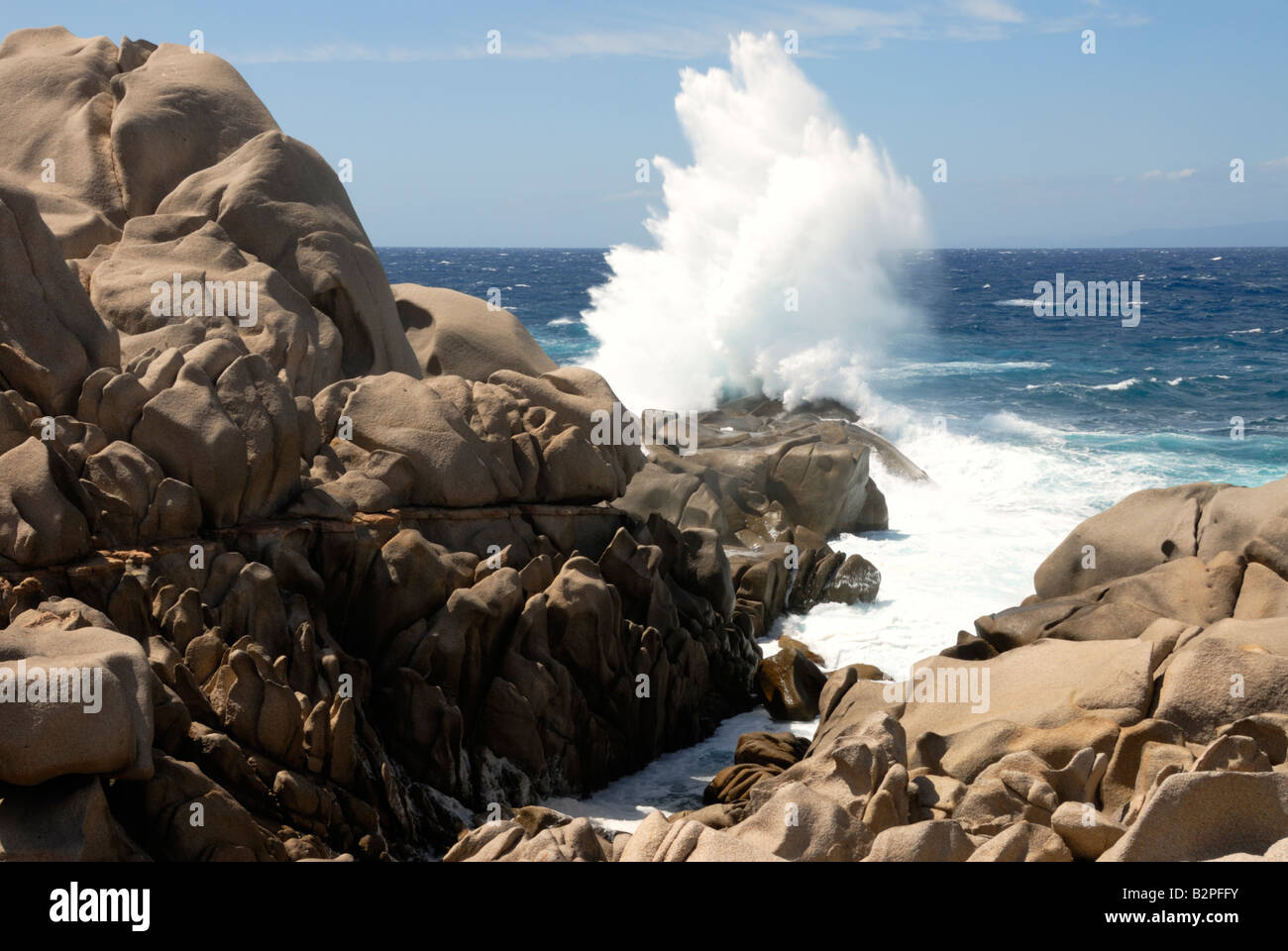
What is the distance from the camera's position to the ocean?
1731 centimetres

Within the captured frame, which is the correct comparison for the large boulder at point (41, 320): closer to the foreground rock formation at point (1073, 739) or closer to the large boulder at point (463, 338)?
the foreground rock formation at point (1073, 739)

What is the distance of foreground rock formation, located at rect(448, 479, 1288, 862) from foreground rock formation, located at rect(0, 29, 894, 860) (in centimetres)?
182

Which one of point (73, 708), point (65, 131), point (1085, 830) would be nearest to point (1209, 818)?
point (1085, 830)

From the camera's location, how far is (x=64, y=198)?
15820mm

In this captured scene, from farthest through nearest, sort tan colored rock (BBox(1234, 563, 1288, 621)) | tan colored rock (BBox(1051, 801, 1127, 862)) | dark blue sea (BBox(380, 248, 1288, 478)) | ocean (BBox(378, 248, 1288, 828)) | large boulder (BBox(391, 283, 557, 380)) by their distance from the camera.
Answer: dark blue sea (BBox(380, 248, 1288, 478)), large boulder (BBox(391, 283, 557, 380)), ocean (BBox(378, 248, 1288, 828)), tan colored rock (BBox(1234, 563, 1288, 621)), tan colored rock (BBox(1051, 801, 1127, 862))

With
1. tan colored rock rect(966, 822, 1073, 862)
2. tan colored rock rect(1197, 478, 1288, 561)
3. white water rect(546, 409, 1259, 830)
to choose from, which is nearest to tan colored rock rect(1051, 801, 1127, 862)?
tan colored rock rect(966, 822, 1073, 862)

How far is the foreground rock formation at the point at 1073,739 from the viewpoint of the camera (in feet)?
23.9

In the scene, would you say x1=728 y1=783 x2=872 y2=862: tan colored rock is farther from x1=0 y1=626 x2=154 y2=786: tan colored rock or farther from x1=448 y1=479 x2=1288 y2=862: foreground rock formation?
x1=0 y1=626 x2=154 y2=786: tan colored rock

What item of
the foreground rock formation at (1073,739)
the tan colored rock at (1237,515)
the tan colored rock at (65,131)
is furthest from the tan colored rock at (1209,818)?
the tan colored rock at (65,131)

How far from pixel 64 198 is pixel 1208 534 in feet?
48.1

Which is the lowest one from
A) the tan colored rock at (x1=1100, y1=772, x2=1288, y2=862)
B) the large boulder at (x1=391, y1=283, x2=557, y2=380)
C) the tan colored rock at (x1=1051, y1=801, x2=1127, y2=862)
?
the tan colored rock at (x1=1051, y1=801, x2=1127, y2=862)
